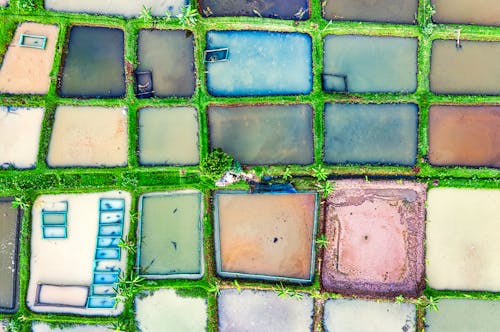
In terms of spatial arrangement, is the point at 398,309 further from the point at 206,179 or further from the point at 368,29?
the point at 368,29

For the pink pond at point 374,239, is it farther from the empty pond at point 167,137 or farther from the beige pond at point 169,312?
the empty pond at point 167,137

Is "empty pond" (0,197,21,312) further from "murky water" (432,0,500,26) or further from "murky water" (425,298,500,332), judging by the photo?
"murky water" (432,0,500,26)

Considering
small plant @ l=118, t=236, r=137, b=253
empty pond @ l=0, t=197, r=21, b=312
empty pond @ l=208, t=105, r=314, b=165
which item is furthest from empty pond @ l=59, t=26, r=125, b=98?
small plant @ l=118, t=236, r=137, b=253

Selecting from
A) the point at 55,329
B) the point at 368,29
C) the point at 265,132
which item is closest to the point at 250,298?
the point at 265,132

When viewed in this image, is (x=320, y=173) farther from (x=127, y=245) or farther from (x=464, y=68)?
(x=127, y=245)

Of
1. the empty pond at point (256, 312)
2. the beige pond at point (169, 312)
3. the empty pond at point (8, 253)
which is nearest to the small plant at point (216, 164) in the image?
the empty pond at point (256, 312)

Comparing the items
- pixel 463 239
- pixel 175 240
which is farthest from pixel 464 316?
pixel 175 240
